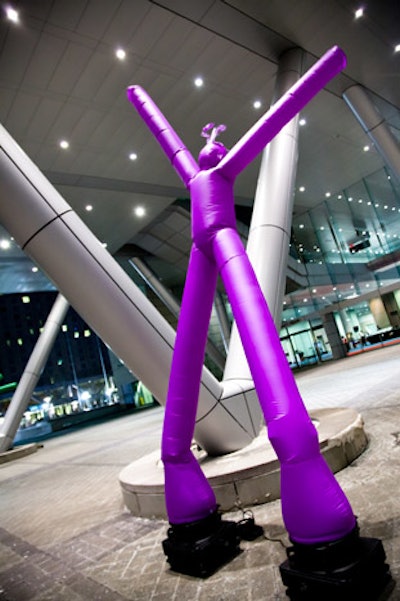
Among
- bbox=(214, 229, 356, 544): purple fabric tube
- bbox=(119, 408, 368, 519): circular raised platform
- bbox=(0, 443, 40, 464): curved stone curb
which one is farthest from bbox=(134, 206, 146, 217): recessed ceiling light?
bbox=(214, 229, 356, 544): purple fabric tube

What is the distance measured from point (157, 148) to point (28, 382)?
1062 cm

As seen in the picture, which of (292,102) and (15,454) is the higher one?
(292,102)

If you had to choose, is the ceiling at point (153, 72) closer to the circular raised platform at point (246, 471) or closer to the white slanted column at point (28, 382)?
the white slanted column at point (28, 382)

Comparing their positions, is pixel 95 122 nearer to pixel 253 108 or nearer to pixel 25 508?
pixel 253 108

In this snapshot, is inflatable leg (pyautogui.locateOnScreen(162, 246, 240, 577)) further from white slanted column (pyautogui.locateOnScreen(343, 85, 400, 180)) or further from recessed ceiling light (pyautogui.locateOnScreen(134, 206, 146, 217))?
recessed ceiling light (pyautogui.locateOnScreen(134, 206, 146, 217))

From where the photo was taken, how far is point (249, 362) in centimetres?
216

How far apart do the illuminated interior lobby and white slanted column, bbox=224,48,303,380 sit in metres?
0.07

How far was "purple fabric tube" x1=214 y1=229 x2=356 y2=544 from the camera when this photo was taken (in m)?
1.77

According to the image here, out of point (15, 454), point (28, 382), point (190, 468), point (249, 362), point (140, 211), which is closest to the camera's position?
point (249, 362)

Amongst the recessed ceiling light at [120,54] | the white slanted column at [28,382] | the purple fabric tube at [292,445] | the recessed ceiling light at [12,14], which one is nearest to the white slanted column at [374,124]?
the recessed ceiling light at [120,54]

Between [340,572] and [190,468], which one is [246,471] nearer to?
[190,468]

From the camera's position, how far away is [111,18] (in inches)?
314

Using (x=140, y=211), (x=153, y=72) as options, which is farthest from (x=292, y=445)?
(x=140, y=211)

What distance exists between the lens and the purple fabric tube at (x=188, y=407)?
2477mm
